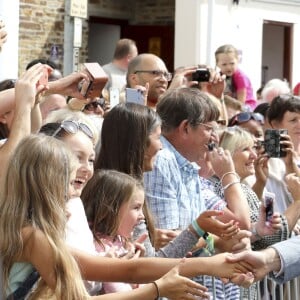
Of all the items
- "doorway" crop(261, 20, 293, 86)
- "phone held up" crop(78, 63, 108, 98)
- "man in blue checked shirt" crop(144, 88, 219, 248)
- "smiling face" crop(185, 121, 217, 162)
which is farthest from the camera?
"doorway" crop(261, 20, 293, 86)

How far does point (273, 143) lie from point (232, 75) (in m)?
5.26

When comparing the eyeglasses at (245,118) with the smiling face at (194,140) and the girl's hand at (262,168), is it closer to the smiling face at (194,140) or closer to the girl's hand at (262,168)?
the girl's hand at (262,168)

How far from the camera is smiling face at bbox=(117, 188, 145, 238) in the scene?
178 inches

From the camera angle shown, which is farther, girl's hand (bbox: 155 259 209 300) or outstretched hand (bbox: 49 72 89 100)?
outstretched hand (bbox: 49 72 89 100)

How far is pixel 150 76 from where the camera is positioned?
742 cm

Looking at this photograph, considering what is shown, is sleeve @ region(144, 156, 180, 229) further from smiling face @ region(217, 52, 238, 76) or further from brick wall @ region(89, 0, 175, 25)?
brick wall @ region(89, 0, 175, 25)

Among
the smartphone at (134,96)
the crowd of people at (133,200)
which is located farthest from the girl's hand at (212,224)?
the smartphone at (134,96)

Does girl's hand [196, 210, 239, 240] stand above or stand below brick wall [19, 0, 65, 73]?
below

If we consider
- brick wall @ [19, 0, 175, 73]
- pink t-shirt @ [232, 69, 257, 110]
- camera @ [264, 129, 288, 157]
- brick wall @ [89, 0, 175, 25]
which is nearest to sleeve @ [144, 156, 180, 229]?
camera @ [264, 129, 288, 157]

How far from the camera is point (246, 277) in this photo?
4.23m

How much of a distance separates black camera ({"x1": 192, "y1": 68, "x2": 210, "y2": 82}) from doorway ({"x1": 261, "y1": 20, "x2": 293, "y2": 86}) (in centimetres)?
1190

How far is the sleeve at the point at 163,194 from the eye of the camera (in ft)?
16.8

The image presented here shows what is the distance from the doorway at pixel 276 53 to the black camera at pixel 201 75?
11.9 metres

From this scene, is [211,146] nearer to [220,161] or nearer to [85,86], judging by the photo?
[220,161]
